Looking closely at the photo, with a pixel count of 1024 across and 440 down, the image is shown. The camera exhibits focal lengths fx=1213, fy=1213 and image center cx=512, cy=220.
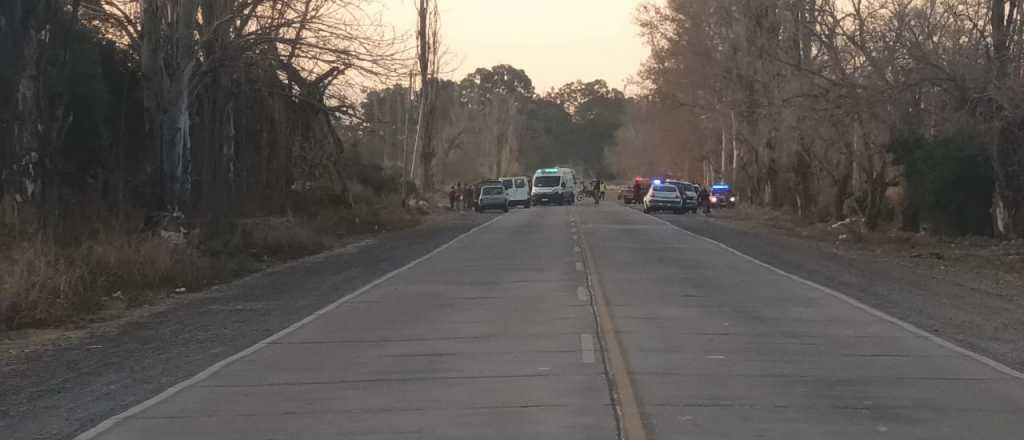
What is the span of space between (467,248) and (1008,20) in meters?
14.7

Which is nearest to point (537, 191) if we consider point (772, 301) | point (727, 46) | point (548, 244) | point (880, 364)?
point (727, 46)

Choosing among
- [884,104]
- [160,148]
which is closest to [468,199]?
[884,104]

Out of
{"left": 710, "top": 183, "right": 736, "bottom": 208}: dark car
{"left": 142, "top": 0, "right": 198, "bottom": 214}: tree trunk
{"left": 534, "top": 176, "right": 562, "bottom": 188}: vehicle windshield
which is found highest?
{"left": 142, "top": 0, "right": 198, "bottom": 214}: tree trunk

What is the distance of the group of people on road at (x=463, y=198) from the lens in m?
69.9

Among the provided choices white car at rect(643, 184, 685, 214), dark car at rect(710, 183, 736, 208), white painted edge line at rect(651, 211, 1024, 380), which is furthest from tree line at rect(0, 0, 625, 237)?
dark car at rect(710, 183, 736, 208)

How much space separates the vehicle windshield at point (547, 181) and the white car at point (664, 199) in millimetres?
14529

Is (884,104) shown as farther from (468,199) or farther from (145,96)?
(468,199)

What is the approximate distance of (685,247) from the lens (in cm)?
3195

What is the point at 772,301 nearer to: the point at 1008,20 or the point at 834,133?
the point at 1008,20

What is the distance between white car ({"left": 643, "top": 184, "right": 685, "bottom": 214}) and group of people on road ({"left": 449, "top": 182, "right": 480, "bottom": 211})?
11.7 meters

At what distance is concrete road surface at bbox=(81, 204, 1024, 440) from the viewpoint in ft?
28.9

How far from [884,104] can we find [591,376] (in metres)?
25.9

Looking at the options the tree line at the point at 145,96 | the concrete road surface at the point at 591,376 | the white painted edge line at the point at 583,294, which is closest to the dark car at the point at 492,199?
the tree line at the point at 145,96

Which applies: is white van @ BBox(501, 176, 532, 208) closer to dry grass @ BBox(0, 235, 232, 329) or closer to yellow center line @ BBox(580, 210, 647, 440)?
dry grass @ BBox(0, 235, 232, 329)
